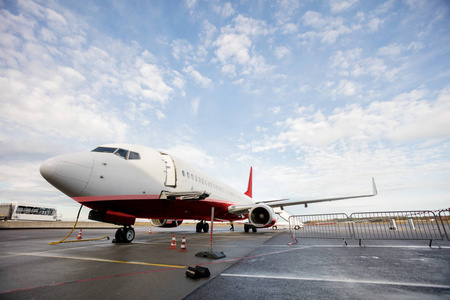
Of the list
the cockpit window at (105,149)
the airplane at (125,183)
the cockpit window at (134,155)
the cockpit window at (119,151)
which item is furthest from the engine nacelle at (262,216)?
the cockpit window at (105,149)

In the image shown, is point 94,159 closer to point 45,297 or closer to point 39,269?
point 39,269

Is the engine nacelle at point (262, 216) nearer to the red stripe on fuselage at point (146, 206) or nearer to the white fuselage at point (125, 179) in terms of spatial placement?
the red stripe on fuselage at point (146, 206)

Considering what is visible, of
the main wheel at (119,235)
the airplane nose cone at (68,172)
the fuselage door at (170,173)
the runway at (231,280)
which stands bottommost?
the runway at (231,280)

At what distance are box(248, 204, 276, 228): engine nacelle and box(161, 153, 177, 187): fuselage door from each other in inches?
197

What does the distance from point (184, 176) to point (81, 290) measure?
25.0 ft

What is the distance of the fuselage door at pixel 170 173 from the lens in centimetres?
893

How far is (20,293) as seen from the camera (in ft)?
8.28

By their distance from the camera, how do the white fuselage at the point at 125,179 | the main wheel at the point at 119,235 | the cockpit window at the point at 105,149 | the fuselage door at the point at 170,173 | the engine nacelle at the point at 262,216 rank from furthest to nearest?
the engine nacelle at the point at 262,216
the fuselage door at the point at 170,173
the main wheel at the point at 119,235
the cockpit window at the point at 105,149
the white fuselage at the point at 125,179

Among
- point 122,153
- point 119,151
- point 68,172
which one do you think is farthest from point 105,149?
point 68,172

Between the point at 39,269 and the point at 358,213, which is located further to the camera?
the point at 358,213

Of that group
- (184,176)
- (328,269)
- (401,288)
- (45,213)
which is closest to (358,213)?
(328,269)

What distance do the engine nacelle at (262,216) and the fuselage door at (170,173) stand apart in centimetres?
501

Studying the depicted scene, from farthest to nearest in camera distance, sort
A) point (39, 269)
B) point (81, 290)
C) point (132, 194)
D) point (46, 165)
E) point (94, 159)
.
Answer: point (132, 194), point (94, 159), point (46, 165), point (39, 269), point (81, 290)

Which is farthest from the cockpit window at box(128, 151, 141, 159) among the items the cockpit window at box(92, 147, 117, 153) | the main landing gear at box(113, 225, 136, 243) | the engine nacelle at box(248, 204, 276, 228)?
the engine nacelle at box(248, 204, 276, 228)
